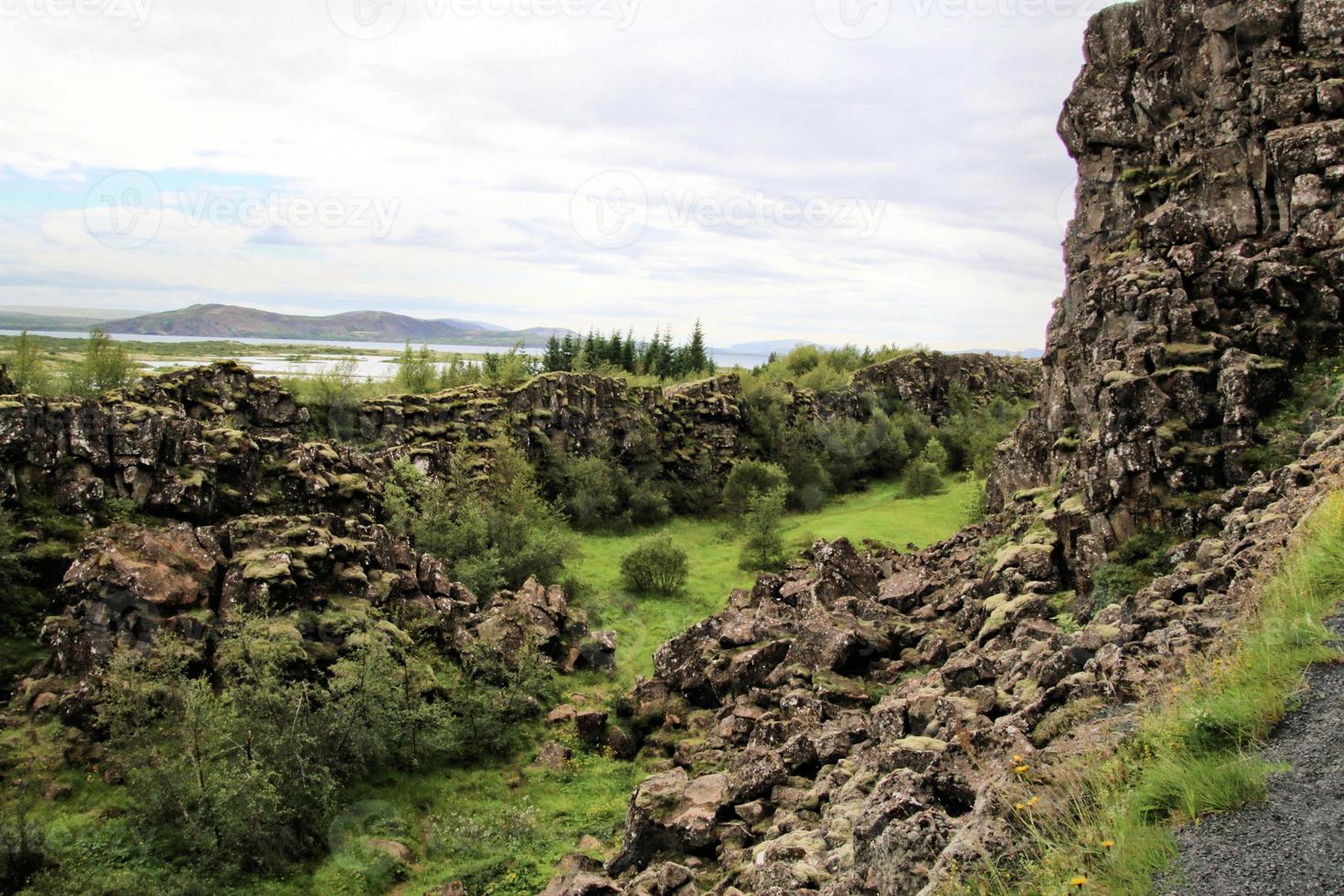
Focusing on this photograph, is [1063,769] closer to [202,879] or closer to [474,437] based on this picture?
[202,879]

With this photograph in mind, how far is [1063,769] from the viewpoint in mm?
9164

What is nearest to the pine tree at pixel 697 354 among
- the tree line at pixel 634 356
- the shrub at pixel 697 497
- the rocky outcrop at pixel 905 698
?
the tree line at pixel 634 356

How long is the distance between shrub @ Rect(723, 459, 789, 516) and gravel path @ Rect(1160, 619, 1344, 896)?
53157 millimetres

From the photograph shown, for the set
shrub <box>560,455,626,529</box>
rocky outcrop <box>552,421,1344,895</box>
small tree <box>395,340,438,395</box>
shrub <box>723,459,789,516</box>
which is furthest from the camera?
shrub <box>723,459,789,516</box>

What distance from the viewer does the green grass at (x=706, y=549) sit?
38688mm

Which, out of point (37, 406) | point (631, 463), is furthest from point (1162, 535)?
point (631, 463)

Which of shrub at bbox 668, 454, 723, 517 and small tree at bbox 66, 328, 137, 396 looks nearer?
small tree at bbox 66, 328, 137, 396

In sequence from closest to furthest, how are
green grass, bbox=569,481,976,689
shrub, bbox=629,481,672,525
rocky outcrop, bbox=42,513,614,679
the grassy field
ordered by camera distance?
the grassy field
rocky outcrop, bbox=42,513,614,679
green grass, bbox=569,481,976,689
shrub, bbox=629,481,672,525

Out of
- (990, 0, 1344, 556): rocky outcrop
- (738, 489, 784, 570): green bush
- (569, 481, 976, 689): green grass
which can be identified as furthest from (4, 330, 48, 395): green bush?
(990, 0, 1344, 556): rocky outcrop

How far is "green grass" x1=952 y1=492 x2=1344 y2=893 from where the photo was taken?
285 inches

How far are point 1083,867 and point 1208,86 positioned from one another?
30734 millimetres

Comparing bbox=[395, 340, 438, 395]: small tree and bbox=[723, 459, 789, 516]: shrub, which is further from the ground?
bbox=[395, 340, 438, 395]: small tree

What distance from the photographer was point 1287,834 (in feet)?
21.8

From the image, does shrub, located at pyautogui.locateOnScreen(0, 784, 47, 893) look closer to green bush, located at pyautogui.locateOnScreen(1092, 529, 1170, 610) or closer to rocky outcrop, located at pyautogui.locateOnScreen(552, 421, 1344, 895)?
rocky outcrop, located at pyautogui.locateOnScreen(552, 421, 1344, 895)
